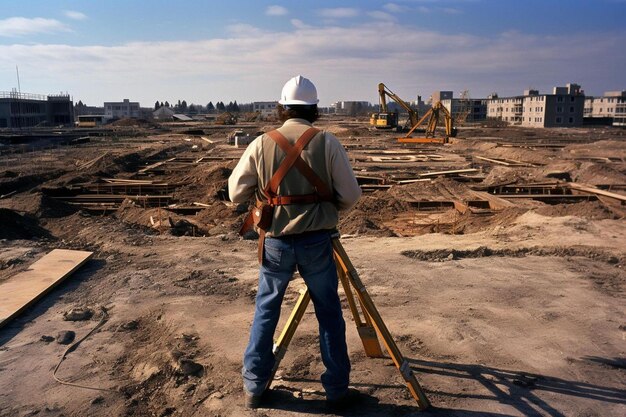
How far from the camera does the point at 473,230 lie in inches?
423

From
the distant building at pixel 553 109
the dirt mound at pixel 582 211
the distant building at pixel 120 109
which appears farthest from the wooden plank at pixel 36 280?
the distant building at pixel 120 109

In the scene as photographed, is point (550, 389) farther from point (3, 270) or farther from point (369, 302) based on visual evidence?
point (3, 270)

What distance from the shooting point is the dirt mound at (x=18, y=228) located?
29.9ft

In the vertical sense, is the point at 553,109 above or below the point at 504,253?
above

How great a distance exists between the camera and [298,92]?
3.37 meters

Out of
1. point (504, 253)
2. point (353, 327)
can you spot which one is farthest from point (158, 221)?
point (353, 327)

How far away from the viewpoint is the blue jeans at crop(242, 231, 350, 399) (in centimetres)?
331

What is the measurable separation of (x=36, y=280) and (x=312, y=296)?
4.18 meters

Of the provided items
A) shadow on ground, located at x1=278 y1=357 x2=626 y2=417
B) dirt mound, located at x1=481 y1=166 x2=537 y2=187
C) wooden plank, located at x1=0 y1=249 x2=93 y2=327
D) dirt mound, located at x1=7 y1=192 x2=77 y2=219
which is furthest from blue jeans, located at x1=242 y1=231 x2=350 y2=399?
dirt mound, located at x1=481 y1=166 x2=537 y2=187

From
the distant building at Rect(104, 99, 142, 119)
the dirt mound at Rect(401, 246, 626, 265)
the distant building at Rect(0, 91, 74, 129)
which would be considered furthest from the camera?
the distant building at Rect(104, 99, 142, 119)

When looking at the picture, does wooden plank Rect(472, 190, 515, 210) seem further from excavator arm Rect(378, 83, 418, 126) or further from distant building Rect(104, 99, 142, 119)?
distant building Rect(104, 99, 142, 119)

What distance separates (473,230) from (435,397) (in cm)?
763

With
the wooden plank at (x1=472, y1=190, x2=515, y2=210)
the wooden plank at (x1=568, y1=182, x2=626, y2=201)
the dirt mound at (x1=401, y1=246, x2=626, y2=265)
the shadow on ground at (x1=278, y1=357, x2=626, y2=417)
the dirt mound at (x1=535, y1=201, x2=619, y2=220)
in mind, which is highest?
the shadow on ground at (x1=278, y1=357, x2=626, y2=417)

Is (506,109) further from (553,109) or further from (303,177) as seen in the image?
(303,177)
